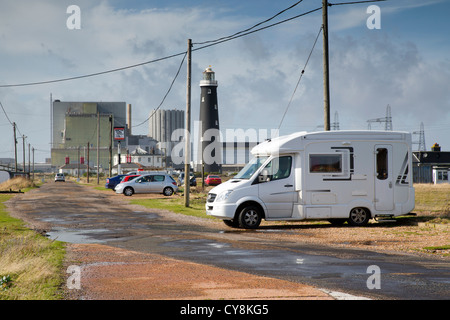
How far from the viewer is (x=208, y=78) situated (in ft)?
289

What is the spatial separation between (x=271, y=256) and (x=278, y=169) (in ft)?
21.2

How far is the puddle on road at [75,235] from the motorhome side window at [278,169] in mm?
5538

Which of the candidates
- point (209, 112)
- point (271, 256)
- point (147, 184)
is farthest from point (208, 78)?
point (271, 256)

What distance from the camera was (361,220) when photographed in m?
18.3

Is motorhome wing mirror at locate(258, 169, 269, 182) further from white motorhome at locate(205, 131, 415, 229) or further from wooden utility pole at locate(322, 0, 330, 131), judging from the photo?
wooden utility pole at locate(322, 0, 330, 131)

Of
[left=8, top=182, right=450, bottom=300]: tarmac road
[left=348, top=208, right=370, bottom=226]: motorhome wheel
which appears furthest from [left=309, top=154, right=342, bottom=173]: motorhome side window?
[left=8, top=182, right=450, bottom=300]: tarmac road

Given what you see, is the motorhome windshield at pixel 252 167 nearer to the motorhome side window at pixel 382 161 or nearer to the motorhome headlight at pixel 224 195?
the motorhome headlight at pixel 224 195

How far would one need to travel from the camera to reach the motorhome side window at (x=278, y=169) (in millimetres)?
17956

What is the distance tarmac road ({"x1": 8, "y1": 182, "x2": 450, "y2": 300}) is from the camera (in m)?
8.70

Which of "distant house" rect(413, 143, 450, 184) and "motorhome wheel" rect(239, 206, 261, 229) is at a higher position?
"distant house" rect(413, 143, 450, 184)

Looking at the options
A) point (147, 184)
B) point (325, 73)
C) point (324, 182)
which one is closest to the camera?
point (324, 182)

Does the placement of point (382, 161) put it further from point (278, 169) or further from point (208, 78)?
point (208, 78)
